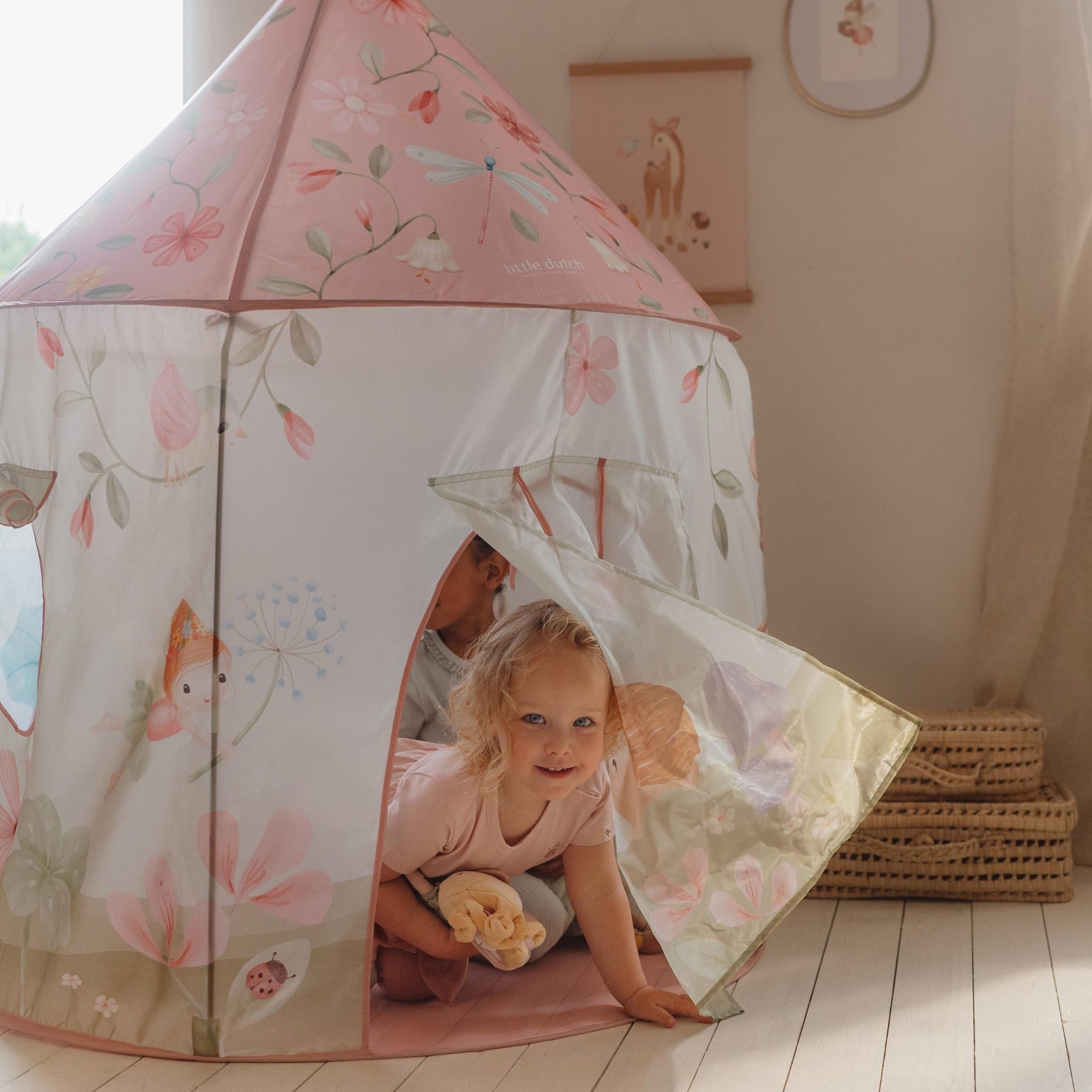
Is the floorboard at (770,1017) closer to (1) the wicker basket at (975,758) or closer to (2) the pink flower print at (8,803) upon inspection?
(1) the wicker basket at (975,758)

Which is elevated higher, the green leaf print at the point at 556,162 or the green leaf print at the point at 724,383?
the green leaf print at the point at 556,162

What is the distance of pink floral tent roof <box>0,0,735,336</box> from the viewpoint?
1.51 metres

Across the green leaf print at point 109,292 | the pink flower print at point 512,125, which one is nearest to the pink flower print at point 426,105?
the pink flower print at point 512,125

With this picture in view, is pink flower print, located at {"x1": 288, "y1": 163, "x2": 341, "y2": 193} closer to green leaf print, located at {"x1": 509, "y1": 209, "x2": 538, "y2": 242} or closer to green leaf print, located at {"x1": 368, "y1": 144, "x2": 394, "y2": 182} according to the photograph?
green leaf print, located at {"x1": 368, "y1": 144, "x2": 394, "y2": 182}

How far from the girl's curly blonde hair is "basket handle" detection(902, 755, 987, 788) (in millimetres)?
793

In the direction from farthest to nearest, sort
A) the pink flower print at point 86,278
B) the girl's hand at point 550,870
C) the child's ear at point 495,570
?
1. the child's ear at point 495,570
2. the girl's hand at point 550,870
3. the pink flower print at point 86,278

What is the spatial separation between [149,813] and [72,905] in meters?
0.17

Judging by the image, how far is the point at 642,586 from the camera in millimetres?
1516

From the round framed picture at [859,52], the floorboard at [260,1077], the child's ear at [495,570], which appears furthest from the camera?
the round framed picture at [859,52]

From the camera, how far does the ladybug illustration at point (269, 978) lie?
150 centimetres

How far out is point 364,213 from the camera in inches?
61.2

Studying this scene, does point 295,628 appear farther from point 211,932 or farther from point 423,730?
point 423,730

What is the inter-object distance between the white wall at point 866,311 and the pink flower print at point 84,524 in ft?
4.80

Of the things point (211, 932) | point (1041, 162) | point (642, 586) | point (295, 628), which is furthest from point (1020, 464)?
point (211, 932)
